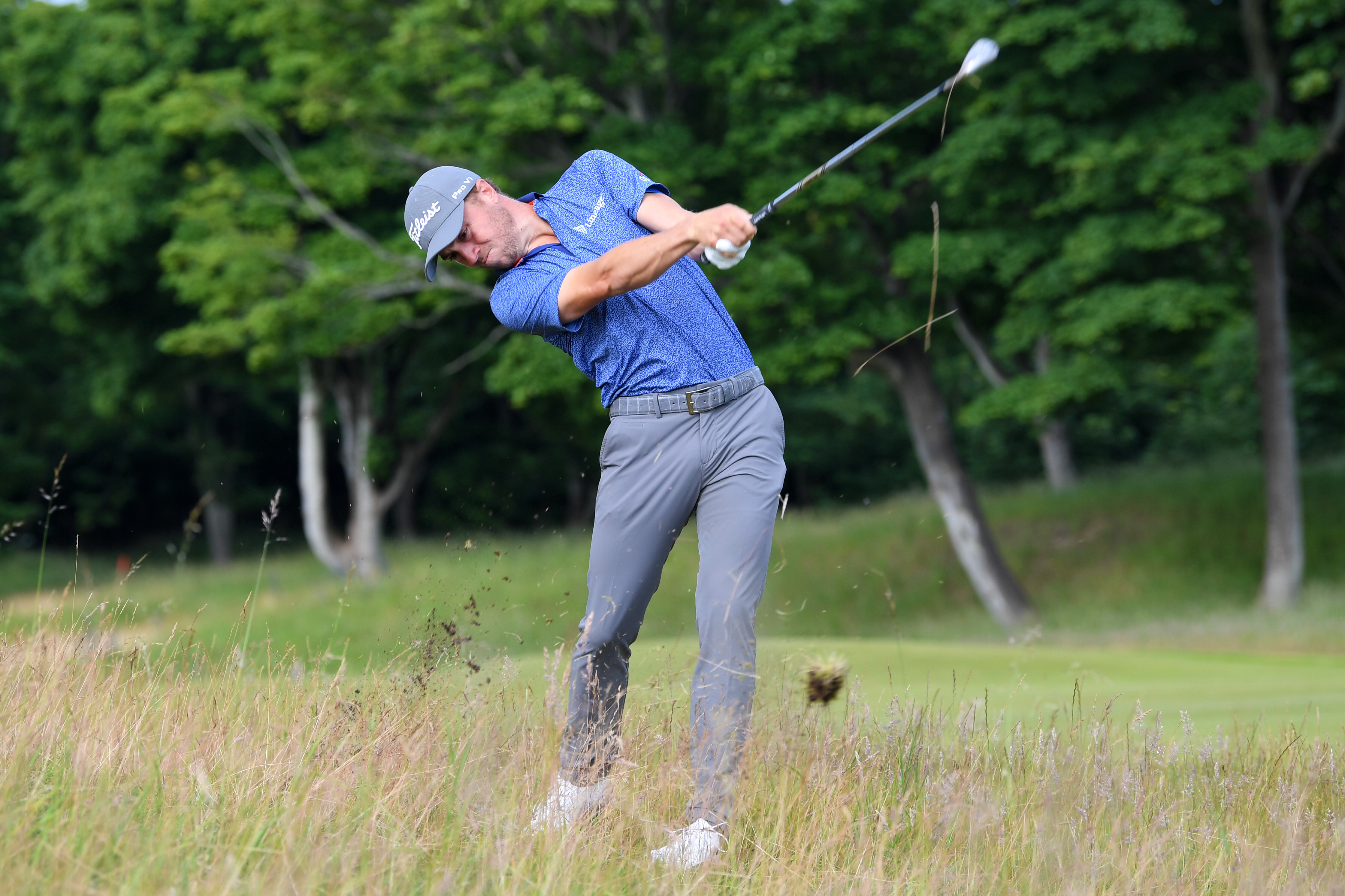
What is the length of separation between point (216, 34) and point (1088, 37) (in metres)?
14.8

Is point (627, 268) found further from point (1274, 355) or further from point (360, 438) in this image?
point (360, 438)

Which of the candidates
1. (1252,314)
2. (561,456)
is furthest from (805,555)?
(561,456)

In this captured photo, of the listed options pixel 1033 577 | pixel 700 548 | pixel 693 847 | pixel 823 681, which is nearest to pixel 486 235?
pixel 700 548

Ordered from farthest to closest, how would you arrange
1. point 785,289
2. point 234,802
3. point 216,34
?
1. point 216,34
2. point 785,289
3. point 234,802

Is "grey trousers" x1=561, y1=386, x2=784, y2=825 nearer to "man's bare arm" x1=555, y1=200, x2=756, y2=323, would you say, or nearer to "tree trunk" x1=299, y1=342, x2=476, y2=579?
"man's bare arm" x1=555, y1=200, x2=756, y2=323

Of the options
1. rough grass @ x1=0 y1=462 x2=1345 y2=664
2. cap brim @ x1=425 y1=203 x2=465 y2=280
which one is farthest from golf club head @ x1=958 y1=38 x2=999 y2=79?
rough grass @ x1=0 y1=462 x2=1345 y2=664

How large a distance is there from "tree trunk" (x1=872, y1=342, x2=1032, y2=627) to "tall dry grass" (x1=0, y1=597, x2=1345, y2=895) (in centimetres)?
1156

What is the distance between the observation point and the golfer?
11.0 ft

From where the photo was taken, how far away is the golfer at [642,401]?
3352 mm

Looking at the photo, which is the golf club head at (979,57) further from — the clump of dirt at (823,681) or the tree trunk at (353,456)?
the tree trunk at (353,456)

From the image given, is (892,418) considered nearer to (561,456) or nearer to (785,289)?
(561,456)

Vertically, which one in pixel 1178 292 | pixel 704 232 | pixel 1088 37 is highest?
pixel 1088 37

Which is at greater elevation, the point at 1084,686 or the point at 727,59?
the point at 727,59

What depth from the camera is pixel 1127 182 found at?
1288 centimetres
